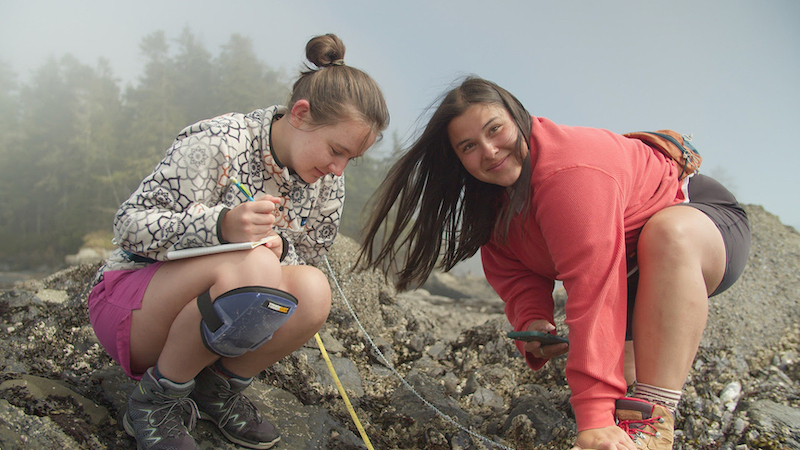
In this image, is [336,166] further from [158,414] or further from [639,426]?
[639,426]

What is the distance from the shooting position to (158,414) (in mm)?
1292

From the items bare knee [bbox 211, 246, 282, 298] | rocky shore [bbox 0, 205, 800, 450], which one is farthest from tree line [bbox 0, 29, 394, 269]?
bare knee [bbox 211, 246, 282, 298]

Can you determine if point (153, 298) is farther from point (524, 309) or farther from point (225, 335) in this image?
point (524, 309)

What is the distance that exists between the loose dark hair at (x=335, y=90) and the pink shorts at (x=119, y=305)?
24.9 inches

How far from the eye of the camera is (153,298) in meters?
1.28

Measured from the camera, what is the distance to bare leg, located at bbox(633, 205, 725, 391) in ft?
4.52

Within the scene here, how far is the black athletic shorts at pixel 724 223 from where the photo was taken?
62.6 inches

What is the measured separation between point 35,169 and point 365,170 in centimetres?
1066

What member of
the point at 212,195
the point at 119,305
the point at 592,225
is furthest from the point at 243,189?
the point at 592,225

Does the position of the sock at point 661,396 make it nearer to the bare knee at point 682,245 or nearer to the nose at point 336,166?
the bare knee at point 682,245

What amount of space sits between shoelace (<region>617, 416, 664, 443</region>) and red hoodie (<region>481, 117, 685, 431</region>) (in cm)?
5

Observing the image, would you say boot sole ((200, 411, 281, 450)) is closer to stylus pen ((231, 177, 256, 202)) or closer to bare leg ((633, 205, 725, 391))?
stylus pen ((231, 177, 256, 202))

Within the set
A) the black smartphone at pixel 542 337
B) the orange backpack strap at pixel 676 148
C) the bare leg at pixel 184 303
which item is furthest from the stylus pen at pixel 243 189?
the orange backpack strap at pixel 676 148

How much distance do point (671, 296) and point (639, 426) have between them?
37 centimetres
